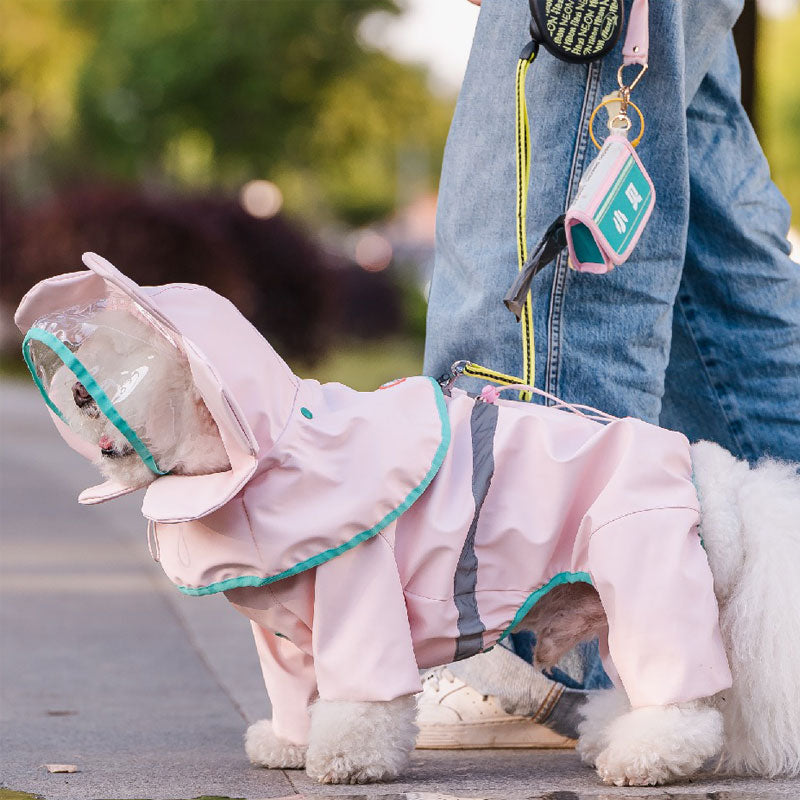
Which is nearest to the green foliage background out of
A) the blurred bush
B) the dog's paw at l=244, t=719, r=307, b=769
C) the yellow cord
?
the blurred bush

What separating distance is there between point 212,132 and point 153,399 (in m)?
26.4

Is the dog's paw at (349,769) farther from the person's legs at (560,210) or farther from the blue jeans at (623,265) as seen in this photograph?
the blue jeans at (623,265)

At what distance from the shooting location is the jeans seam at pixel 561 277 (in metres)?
2.72

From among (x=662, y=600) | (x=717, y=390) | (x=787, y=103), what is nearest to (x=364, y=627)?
(x=662, y=600)

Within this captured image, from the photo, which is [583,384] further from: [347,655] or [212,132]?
[212,132]

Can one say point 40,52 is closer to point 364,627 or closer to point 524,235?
point 524,235

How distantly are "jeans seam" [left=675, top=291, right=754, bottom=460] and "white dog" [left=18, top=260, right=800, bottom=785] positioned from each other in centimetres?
53

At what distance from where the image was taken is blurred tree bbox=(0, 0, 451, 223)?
87.4ft

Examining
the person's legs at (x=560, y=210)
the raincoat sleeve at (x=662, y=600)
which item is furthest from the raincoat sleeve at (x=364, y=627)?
the person's legs at (x=560, y=210)

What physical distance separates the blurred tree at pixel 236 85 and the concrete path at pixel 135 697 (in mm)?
20769

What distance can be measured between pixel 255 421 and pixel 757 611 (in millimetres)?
946

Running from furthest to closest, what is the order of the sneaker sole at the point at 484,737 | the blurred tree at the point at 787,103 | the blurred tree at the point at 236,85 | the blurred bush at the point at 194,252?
the blurred tree at the point at 787,103 → the blurred tree at the point at 236,85 → the blurred bush at the point at 194,252 → the sneaker sole at the point at 484,737

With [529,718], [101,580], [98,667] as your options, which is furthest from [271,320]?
[529,718]

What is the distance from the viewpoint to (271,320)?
47.2ft
